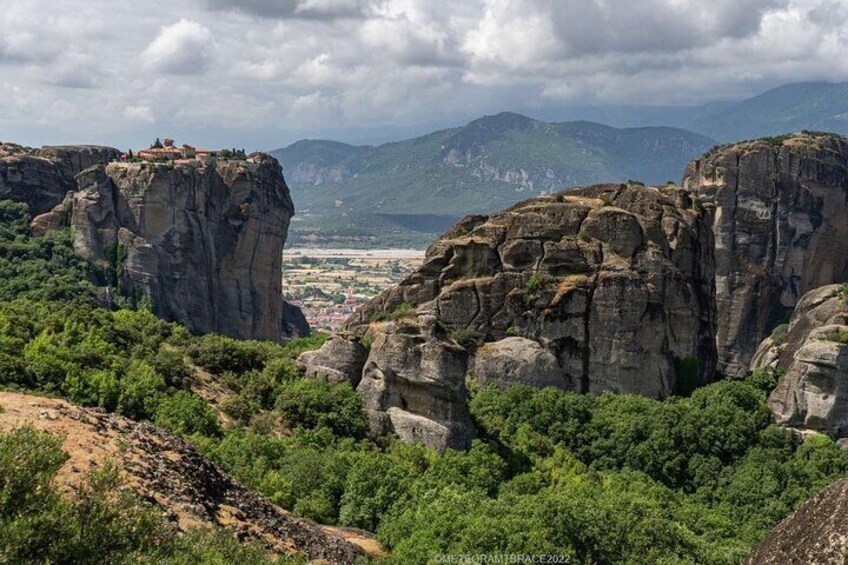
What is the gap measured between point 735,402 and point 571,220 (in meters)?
13.8

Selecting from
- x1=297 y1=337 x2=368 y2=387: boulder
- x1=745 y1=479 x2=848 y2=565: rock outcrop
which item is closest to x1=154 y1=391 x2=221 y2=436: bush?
x1=297 y1=337 x2=368 y2=387: boulder

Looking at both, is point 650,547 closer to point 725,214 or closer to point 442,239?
point 442,239

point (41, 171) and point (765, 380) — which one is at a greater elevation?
point (41, 171)

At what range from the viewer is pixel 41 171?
90188 mm

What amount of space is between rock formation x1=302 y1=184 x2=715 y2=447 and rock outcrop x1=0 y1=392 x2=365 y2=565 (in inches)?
972

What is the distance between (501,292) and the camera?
49.9 m

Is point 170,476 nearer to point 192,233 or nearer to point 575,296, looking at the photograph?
point 575,296

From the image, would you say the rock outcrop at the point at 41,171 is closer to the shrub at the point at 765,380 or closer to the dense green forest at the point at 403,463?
the dense green forest at the point at 403,463

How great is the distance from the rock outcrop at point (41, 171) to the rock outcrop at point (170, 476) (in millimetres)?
73438

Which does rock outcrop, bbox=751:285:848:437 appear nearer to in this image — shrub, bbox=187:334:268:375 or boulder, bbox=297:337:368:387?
boulder, bbox=297:337:368:387

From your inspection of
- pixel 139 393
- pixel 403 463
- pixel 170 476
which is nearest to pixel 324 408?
pixel 403 463

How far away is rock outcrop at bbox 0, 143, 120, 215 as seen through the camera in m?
87.2

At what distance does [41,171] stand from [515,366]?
6456cm

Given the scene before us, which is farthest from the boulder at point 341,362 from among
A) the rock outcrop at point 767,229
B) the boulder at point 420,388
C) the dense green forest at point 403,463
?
the rock outcrop at point 767,229
